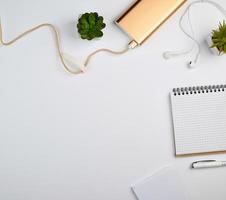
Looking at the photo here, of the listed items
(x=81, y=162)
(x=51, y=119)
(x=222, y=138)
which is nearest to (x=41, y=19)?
(x=51, y=119)

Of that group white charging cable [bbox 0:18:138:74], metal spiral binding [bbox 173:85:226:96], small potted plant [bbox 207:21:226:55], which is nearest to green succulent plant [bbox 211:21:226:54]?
small potted plant [bbox 207:21:226:55]

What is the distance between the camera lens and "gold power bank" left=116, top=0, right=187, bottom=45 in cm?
82

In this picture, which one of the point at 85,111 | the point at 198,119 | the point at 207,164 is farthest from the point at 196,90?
the point at 85,111

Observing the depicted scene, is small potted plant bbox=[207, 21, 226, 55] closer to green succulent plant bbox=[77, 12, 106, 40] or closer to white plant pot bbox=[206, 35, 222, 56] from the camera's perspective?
white plant pot bbox=[206, 35, 222, 56]

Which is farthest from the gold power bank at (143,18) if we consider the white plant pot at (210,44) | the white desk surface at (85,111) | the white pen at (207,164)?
the white pen at (207,164)

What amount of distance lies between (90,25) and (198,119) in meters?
0.40

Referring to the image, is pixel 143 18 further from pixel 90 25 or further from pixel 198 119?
pixel 198 119

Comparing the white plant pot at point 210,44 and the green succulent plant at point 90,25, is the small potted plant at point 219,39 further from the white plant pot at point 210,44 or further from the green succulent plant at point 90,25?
the green succulent plant at point 90,25

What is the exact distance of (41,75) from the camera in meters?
0.84

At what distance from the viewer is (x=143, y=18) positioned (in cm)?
82

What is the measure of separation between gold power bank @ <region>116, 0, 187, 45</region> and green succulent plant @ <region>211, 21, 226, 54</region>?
0.14 m

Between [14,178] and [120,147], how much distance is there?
1.01 ft

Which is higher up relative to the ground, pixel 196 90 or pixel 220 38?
pixel 220 38

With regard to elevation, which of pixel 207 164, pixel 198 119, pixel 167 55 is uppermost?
pixel 167 55
